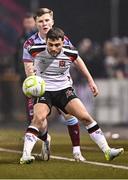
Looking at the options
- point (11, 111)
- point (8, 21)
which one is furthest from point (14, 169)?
point (8, 21)

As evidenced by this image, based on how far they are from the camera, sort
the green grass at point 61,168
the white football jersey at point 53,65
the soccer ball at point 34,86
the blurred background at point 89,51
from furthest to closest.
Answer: the blurred background at point 89,51
the white football jersey at point 53,65
the soccer ball at point 34,86
the green grass at point 61,168

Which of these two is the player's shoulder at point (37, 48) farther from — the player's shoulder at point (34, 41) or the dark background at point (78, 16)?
the dark background at point (78, 16)

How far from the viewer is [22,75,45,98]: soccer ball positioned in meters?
11.4

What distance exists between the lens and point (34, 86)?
11422mm

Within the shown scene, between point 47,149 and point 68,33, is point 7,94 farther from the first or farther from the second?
point 47,149

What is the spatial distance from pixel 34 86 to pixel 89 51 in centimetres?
1196

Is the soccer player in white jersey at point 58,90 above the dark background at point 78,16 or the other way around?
the other way around

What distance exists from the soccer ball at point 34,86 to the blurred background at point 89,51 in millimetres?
6547

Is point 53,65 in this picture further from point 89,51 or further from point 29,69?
point 89,51

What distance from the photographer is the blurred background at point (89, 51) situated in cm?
2134

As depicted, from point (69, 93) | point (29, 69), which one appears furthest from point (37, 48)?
point (69, 93)

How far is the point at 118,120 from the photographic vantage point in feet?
69.9

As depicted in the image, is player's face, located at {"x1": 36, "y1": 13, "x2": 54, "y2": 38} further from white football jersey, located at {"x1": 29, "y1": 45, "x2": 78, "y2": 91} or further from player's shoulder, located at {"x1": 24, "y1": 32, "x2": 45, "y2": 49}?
white football jersey, located at {"x1": 29, "y1": 45, "x2": 78, "y2": 91}

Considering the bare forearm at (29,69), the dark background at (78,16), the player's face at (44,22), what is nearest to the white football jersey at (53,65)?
the bare forearm at (29,69)
